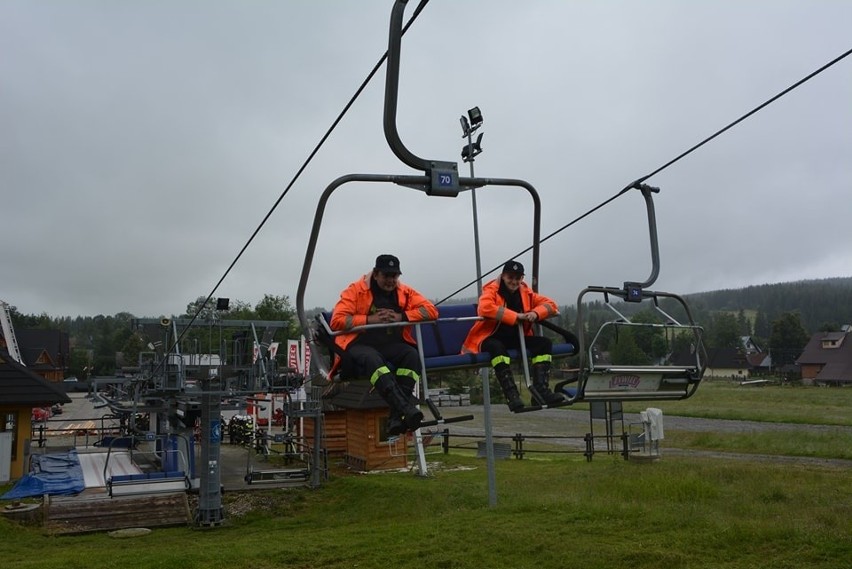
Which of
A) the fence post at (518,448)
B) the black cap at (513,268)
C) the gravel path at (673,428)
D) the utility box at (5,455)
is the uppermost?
the black cap at (513,268)

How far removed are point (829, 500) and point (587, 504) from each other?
559 cm

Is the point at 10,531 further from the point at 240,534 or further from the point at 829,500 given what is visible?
the point at 829,500

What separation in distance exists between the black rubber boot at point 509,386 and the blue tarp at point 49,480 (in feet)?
54.2

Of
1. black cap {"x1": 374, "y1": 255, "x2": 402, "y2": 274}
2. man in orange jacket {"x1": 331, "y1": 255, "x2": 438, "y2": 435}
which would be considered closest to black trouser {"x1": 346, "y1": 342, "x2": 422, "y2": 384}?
man in orange jacket {"x1": 331, "y1": 255, "x2": 438, "y2": 435}

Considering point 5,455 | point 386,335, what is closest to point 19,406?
point 5,455

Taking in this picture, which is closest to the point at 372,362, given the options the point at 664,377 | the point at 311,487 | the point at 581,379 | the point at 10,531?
the point at 581,379

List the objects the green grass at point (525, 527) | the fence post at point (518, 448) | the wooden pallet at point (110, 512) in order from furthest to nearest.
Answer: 1. the fence post at point (518, 448)
2. the wooden pallet at point (110, 512)
3. the green grass at point (525, 527)

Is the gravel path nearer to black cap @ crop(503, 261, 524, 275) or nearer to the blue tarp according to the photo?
the blue tarp

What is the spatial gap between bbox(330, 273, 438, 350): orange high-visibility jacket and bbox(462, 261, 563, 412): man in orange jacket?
0.70 m

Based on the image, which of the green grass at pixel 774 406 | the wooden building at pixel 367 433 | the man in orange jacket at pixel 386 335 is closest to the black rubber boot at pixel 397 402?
the man in orange jacket at pixel 386 335

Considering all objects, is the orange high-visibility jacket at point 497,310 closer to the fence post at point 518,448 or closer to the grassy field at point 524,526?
the grassy field at point 524,526

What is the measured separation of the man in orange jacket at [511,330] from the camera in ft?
22.4

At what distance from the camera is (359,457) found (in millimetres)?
24953

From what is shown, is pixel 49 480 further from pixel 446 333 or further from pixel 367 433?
pixel 446 333
